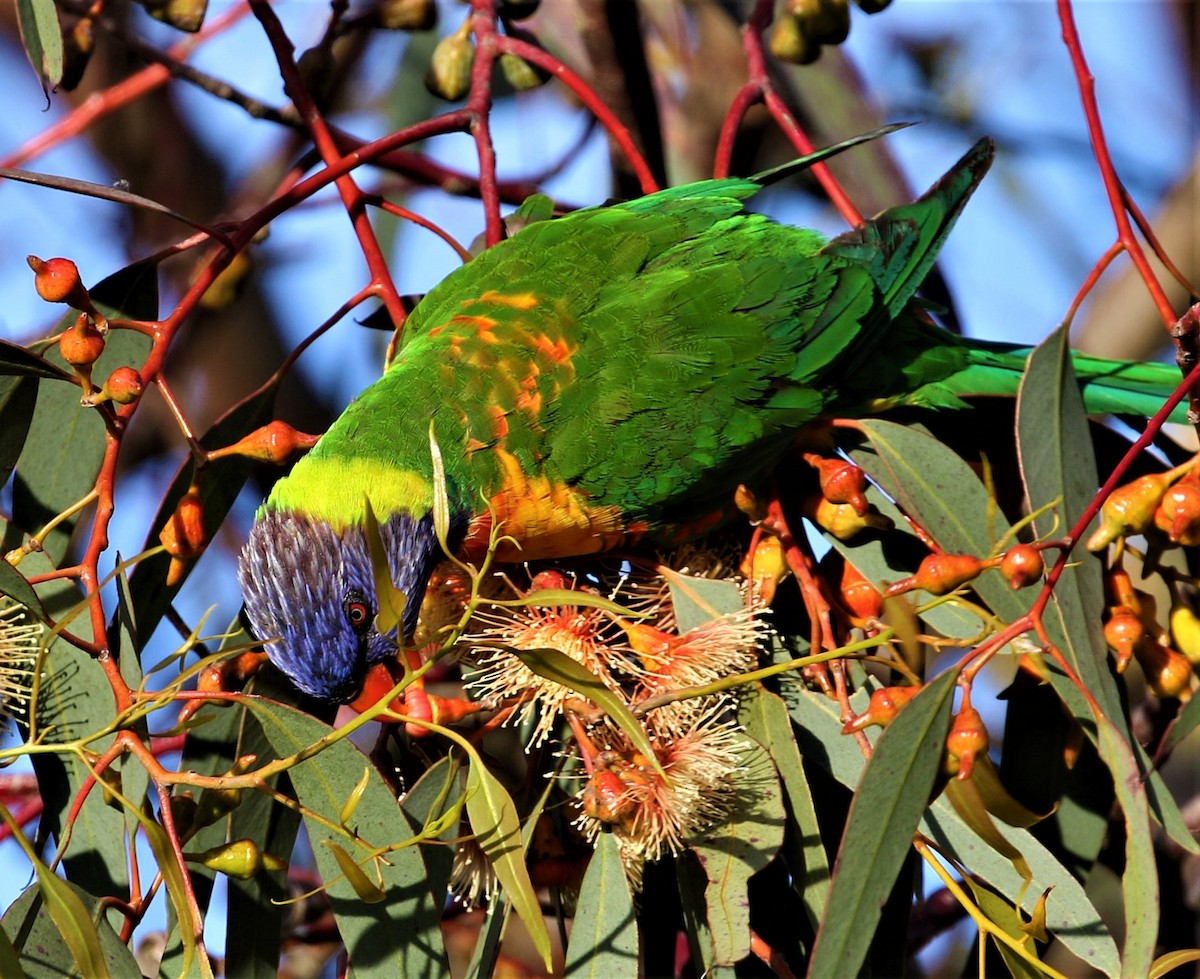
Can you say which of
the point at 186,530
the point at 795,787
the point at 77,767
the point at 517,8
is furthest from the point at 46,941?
the point at 517,8

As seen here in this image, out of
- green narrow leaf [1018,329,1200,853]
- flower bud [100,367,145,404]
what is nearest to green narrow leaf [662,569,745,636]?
green narrow leaf [1018,329,1200,853]

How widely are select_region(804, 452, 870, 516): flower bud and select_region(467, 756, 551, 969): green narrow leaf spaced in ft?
2.13

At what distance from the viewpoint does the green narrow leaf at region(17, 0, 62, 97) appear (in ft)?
4.80

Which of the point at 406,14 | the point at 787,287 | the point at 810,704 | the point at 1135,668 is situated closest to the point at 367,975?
the point at 810,704

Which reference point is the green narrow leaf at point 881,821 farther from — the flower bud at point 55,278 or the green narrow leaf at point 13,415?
the green narrow leaf at point 13,415

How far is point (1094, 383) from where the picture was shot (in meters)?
2.02

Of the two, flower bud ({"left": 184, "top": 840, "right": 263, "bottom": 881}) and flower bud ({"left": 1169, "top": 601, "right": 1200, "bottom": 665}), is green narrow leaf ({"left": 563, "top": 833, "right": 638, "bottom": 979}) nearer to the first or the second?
flower bud ({"left": 184, "top": 840, "right": 263, "bottom": 881})

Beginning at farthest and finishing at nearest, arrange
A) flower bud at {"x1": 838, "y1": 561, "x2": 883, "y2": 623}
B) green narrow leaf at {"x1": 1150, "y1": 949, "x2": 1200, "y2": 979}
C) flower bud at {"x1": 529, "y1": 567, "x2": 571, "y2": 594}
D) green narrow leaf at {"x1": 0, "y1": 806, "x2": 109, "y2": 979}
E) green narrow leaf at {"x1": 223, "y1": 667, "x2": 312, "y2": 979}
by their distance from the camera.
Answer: flower bud at {"x1": 529, "y1": 567, "x2": 571, "y2": 594}, flower bud at {"x1": 838, "y1": 561, "x2": 883, "y2": 623}, green narrow leaf at {"x1": 223, "y1": 667, "x2": 312, "y2": 979}, green narrow leaf at {"x1": 1150, "y1": 949, "x2": 1200, "y2": 979}, green narrow leaf at {"x1": 0, "y1": 806, "x2": 109, "y2": 979}

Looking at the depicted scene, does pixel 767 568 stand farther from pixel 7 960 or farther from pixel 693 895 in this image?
pixel 7 960

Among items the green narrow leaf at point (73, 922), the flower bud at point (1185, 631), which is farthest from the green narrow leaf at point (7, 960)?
the flower bud at point (1185, 631)

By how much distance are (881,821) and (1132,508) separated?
0.52 m

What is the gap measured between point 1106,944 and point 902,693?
382mm

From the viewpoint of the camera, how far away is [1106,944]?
4.52ft

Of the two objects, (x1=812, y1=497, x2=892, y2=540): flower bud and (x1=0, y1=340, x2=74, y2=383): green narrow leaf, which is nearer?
(x1=0, y1=340, x2=74, y2=383): green narrow leaf
